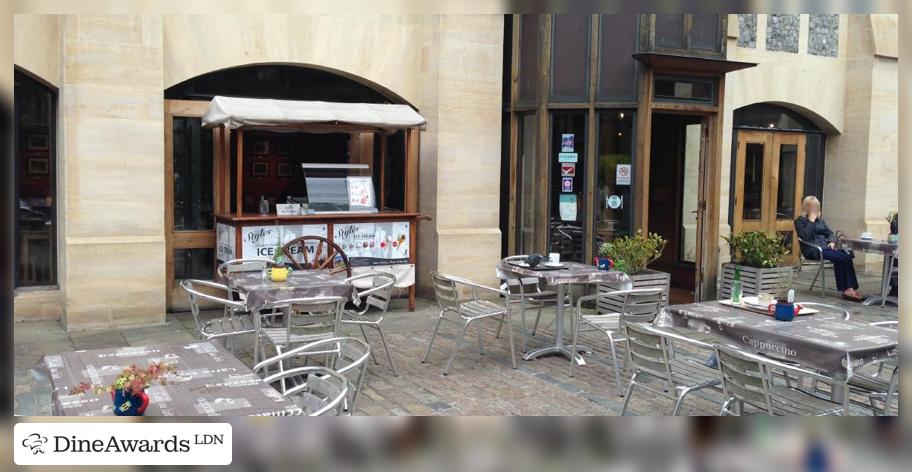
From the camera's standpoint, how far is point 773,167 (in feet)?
42.2

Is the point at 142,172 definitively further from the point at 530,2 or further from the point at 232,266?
the point at 530,2

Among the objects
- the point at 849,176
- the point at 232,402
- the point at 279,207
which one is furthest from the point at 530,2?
the point at 849,176

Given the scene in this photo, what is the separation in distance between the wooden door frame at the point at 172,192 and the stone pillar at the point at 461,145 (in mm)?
2472

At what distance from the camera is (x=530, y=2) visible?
3.35m

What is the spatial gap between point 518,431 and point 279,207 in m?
5.85

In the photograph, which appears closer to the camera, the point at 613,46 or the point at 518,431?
the point at 518,431

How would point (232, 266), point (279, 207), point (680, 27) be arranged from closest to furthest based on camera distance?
point (232, 266)
point (279, 207)
point (680, 27)

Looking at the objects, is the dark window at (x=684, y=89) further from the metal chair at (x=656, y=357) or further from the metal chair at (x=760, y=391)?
the metal chair at (x=760, y=391)

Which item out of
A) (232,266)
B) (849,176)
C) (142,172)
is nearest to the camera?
(232,266)

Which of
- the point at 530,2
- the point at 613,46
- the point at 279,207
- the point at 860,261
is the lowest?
the point at 860,261

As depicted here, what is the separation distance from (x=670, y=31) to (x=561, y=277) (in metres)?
3.96

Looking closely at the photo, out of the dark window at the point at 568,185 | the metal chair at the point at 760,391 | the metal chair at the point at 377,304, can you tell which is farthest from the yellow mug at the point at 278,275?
the dark window at the point at 568,185

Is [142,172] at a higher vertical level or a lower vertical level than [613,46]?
lower

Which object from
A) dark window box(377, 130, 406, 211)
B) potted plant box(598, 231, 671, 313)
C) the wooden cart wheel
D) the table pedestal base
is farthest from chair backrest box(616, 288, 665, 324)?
dark window box(377, 130, 406, 211)
